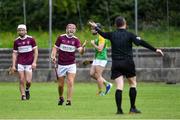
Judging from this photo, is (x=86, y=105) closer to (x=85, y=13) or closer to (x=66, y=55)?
(x=66, y=55)

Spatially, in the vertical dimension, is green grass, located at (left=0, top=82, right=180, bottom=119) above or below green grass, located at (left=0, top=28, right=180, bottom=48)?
below

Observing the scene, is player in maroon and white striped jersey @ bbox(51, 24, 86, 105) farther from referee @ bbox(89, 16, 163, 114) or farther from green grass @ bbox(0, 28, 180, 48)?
green grass @ bbox(0, 28, 180, 48)

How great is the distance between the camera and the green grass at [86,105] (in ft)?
56.2

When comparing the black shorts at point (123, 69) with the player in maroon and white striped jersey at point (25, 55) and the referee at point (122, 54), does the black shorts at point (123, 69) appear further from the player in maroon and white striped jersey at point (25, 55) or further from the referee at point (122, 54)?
the player in maroon and white striped jersey at point (25, 55)

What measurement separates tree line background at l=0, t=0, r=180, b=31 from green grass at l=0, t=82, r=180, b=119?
26.4ft

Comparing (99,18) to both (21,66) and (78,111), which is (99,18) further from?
(78,111)

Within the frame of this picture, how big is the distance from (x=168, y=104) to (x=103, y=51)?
6256mm

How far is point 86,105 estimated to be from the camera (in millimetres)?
20609

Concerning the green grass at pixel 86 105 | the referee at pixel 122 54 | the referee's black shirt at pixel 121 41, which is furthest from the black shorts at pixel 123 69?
the green grass at pixel 86 105

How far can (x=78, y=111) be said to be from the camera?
18500mm

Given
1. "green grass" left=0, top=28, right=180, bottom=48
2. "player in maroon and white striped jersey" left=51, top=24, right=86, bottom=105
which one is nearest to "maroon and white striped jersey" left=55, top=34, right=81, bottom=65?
"player in maroon and white striped jersey" left=51, top=24, right=86, bottom=105

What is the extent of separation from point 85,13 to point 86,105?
839 inches

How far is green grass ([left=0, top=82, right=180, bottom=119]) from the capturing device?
1714cm

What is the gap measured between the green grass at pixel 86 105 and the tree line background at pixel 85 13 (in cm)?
806
